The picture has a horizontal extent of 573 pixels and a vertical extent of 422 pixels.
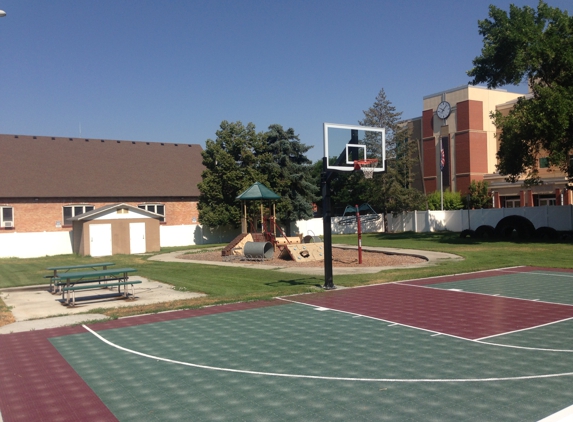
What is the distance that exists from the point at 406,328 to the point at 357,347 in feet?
6.09

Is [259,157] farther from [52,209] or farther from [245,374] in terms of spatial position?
[245,374]

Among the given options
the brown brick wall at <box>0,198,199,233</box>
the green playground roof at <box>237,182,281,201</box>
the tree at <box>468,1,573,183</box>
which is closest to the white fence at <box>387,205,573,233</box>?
the tree at <box>468,1,573,183</box>

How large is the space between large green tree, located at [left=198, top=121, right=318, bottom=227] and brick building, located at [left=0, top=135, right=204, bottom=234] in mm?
2844

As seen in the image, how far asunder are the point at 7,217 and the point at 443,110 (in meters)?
44.7

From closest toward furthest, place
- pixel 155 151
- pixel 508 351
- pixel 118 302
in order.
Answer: pixel 508 351 → pixel 118 302 → pixel 155 151

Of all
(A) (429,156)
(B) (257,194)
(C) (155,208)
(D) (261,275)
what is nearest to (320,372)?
(D) (261,275)

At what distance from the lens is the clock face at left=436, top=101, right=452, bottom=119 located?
195 ft

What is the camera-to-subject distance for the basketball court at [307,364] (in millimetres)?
6430

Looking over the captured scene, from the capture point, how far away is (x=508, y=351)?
28.7ft

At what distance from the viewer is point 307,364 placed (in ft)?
27.2

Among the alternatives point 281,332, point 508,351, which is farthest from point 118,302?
point 508,351

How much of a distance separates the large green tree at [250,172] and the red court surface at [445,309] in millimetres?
29472

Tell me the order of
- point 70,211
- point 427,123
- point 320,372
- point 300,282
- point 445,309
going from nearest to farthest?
point 320,372 → point 445,309 → point 300,282 → point 70,211 → point 427,123

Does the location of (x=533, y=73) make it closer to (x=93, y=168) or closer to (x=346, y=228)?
(x=346, y=228)
